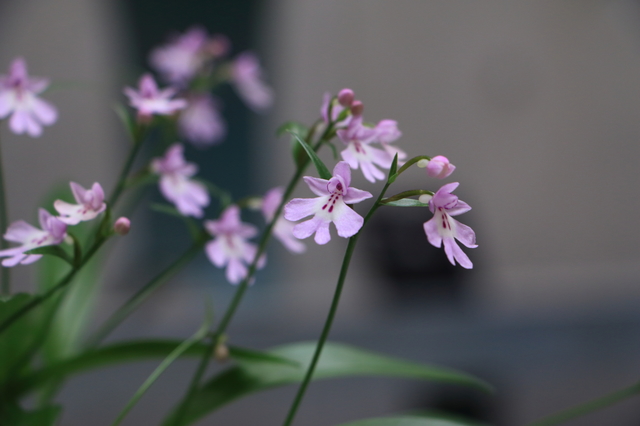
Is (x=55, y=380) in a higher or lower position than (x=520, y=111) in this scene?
lower

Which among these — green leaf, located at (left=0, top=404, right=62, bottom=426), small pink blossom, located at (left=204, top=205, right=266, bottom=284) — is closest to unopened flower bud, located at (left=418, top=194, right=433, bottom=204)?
small pink blossom, located at (left=204, top=205, right=266, bottom=284)

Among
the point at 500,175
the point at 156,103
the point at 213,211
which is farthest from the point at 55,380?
the point at 500,175

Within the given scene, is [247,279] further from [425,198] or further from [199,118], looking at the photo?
[199,118]

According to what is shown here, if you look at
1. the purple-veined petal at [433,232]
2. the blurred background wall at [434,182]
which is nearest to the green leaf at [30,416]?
the purple-veined petal at [433,232]

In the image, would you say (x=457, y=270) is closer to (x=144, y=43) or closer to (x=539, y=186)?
(x=539, y=186)

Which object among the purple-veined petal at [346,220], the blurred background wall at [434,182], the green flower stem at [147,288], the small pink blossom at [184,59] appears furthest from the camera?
the blurred background wall at [434,182]

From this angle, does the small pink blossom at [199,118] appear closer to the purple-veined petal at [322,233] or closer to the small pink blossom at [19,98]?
the small pink blossom at [19,98]

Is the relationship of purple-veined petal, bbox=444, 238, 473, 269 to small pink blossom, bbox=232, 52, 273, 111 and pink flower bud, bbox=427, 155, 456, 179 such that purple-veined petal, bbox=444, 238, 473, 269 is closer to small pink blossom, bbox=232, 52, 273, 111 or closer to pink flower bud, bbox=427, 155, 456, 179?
pink flower bud, bbox=427, 155, 456, 179
